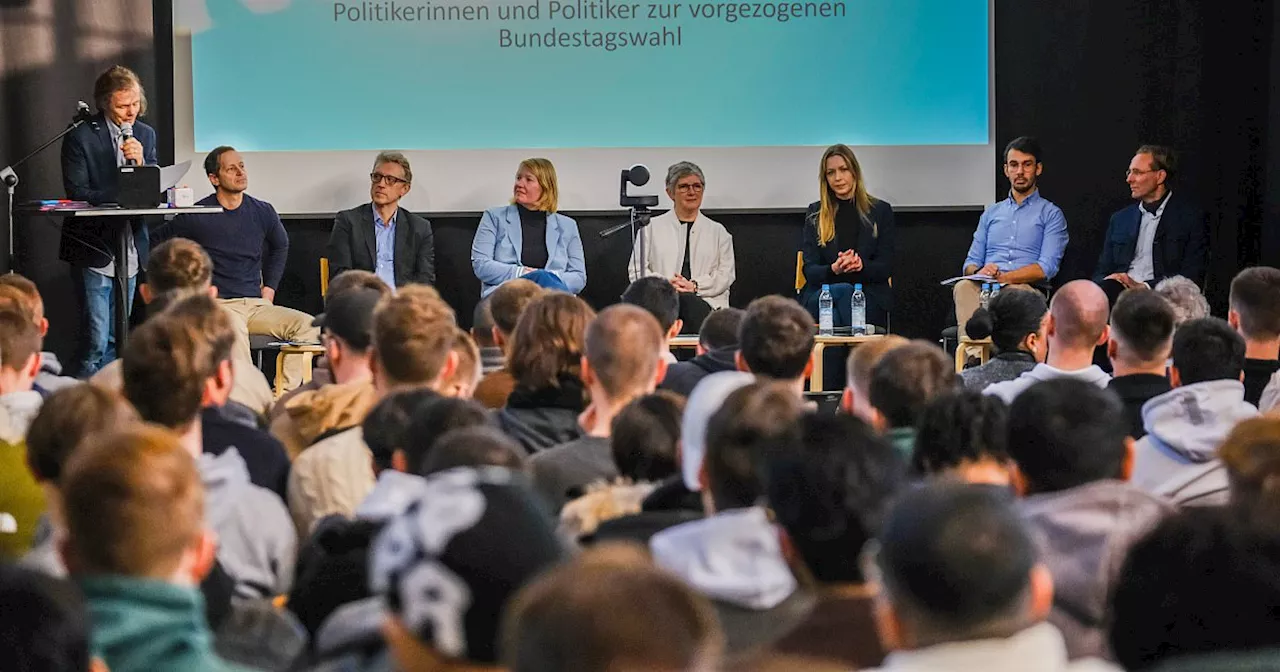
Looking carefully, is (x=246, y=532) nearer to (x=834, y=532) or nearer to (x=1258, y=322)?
(x=834, y=532)

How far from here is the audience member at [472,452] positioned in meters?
1.87

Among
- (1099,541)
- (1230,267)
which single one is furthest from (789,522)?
(1230,267)

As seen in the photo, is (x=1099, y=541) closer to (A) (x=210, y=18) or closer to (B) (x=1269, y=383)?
(B) (x=1269, y=383)

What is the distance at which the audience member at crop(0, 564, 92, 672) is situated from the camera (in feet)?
4.44

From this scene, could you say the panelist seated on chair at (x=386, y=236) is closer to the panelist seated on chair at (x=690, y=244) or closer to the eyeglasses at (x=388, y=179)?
the eyeglasses at (x=388, y=179)

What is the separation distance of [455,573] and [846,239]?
21.1 ft

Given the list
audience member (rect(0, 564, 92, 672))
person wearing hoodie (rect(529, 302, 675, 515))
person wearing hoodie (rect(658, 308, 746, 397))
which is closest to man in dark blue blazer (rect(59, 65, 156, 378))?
person wearing hoodie (rect(658, 308, 746, 397))

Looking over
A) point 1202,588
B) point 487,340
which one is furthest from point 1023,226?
point 1202,588

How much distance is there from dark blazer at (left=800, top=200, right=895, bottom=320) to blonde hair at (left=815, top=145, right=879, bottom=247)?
3 cm

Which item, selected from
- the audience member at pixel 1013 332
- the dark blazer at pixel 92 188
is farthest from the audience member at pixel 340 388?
the dark blazer at pixel 92 188

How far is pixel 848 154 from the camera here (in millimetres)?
7617

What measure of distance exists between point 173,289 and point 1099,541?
2.95m

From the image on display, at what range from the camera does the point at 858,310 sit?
7.26 metres

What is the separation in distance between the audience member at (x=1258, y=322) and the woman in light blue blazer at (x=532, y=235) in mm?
3846
